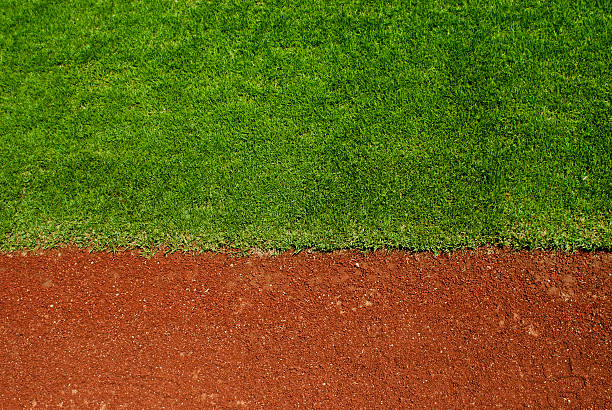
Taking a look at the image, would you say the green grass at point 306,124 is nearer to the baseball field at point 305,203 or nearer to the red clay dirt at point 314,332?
the baseball field at point 305,203

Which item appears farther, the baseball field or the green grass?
the green grass

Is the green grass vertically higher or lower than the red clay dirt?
higher

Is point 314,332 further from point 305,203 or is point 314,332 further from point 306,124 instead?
point 306,124

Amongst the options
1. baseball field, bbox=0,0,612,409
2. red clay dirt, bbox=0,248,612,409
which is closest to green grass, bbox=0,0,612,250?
baseball field, bbox=0,0,612,409

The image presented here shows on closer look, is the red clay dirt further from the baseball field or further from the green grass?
the green grass

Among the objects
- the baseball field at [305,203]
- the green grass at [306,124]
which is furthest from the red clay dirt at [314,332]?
the green grass at [306,124]
